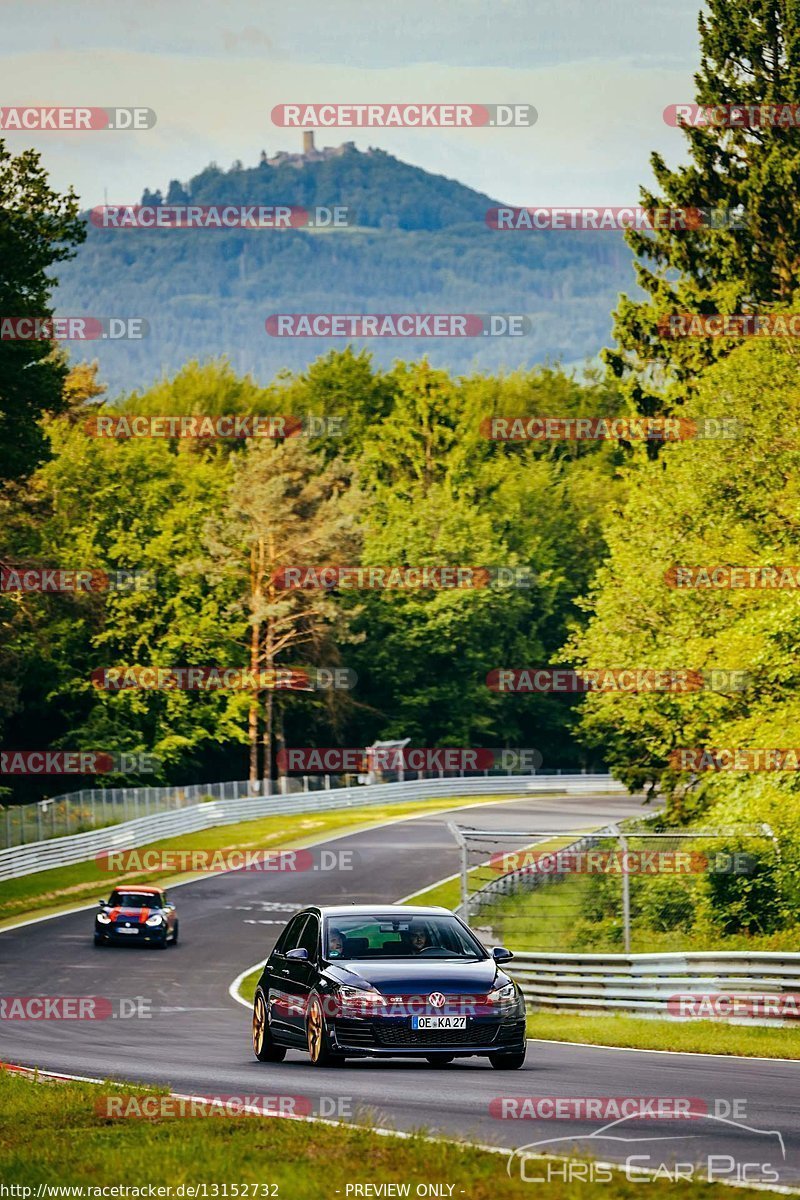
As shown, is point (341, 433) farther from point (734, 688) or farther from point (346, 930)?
point (346, 930)

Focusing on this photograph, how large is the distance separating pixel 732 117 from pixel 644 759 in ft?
66.0

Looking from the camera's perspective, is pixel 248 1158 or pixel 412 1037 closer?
pixel 248 1158

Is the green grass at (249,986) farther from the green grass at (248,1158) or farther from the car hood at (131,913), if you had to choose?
the green grass at (248,1158)

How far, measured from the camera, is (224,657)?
80.2 metres

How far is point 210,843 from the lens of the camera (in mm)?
62156

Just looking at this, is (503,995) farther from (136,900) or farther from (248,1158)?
(136,900)

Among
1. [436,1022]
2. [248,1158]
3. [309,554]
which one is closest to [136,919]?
[436,1022]

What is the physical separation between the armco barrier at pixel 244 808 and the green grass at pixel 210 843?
1.19 ft

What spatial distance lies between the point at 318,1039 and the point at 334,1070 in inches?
13.1

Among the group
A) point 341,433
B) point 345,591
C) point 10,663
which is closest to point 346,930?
point 10,663

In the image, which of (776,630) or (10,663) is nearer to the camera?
(776,630)

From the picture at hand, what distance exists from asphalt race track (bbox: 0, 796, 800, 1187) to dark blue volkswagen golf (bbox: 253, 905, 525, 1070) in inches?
11.2

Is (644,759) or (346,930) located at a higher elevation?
(346,930)

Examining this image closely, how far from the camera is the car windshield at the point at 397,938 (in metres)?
16.2
